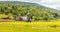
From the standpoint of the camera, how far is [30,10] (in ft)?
42.6

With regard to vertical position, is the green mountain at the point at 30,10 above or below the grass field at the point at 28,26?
above

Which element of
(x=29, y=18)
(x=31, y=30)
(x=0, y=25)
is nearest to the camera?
(x=31, y=30)

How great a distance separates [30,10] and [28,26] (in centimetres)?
175

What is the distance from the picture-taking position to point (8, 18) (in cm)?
1260

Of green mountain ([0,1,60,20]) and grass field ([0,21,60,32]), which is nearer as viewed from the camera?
grass field ([0,21,60,32])

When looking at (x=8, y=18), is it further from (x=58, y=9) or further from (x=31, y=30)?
(x=58, y=9)

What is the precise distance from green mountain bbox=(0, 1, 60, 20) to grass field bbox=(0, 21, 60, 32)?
0.57m

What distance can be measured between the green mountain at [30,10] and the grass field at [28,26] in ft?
1.88

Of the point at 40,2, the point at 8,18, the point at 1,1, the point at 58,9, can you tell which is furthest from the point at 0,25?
the point at 58,9

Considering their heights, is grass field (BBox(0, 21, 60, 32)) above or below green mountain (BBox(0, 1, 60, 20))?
below

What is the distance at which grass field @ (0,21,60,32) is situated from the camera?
10804 millimetres

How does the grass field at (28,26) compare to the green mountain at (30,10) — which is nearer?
the grass field at (28,26)

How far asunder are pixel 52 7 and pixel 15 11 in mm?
2747

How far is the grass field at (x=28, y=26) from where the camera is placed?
1080 centimetres
